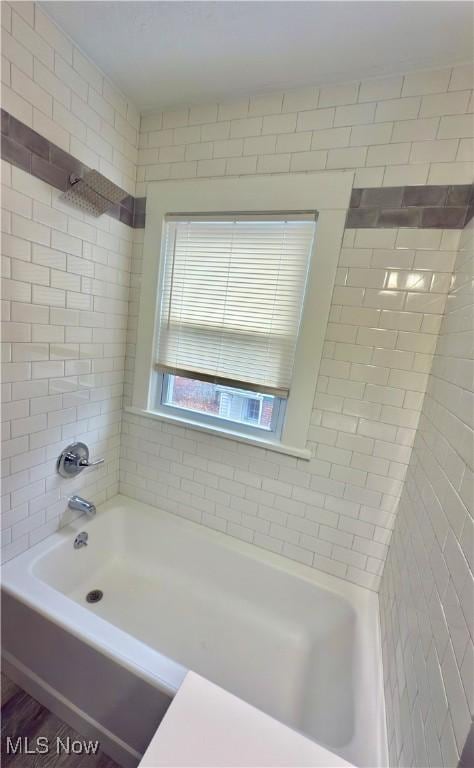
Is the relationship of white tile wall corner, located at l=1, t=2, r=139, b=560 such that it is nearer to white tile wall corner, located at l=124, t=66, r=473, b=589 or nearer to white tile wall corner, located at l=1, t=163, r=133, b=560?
white tile wall corner, located at l=1, t=163, r=133, b=560

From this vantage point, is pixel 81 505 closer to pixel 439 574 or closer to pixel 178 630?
pixel 178 630

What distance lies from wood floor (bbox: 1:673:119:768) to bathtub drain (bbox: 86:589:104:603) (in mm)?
380

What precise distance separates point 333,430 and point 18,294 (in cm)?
146

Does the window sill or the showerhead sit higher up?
the showerhead

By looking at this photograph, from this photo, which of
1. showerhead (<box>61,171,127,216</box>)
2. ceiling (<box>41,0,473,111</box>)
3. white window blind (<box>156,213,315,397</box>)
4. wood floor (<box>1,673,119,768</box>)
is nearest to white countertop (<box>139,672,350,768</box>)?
wood floor (<box>1,673,119,768</box>)

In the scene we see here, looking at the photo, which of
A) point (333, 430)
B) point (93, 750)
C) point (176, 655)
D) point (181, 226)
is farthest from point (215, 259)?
point (93, 750)

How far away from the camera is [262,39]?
110cm

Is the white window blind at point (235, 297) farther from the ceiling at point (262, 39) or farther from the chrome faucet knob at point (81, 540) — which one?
the chrome faucet knob at point (81, 540)

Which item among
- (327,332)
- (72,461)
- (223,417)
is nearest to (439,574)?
(327,332)

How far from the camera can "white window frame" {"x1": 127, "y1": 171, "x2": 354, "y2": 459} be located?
1308 millimetres

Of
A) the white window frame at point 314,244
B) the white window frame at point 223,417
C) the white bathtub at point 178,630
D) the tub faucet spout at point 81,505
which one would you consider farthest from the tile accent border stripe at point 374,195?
the white bathtub at point 178,630

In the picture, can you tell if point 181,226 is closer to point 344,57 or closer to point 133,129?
point 133,129

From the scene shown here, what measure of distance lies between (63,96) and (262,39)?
83 cm

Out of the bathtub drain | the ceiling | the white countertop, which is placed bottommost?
Answer: the bathtub drain
